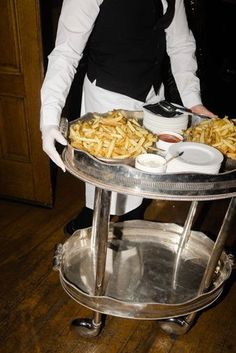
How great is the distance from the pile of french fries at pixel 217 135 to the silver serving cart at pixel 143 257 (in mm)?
171

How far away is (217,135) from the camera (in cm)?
143

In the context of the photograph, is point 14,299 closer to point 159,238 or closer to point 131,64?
point 159,238

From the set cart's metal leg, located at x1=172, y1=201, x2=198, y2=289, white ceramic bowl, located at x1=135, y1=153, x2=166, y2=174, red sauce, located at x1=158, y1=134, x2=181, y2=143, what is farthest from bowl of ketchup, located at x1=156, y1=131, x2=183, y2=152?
cart's metal leg, located at x1=172, y1=201, x2=198, y2=289

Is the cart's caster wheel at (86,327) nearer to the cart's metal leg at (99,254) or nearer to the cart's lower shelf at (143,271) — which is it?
the cart's metal leg at (99,254)

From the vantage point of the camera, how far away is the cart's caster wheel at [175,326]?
5.85 feet

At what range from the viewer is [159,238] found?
2137mm

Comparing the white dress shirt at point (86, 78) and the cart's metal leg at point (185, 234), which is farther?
the cart's metal leg at point (185, 234)

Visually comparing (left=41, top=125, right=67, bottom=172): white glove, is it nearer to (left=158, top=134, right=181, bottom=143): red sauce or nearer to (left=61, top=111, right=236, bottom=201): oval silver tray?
(left=61, top=111, right=236, bottom=201): oval silver tray

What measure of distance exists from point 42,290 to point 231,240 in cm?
153

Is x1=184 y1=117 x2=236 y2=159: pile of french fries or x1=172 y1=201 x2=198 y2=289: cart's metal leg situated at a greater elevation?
x1=184 y1=117 x2=236 y2=159: pile of french fries

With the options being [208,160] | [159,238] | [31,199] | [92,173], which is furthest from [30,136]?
[208,160]

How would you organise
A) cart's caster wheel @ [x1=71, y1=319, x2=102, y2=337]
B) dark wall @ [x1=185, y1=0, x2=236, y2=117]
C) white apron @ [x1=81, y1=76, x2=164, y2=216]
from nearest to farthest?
cart's caster wheel @ [x1=71, y1=319, x2=102, y2=337]
white apron @ [x1=81, y1=76, x2=164, y2=216]
dark wall @ [x1=185, y1=0, x2=236, y2=117]

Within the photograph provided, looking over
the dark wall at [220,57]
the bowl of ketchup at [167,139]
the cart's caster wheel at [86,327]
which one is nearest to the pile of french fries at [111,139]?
the bowl of ketchup at [167,139]

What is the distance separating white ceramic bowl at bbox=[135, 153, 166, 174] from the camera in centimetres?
117
